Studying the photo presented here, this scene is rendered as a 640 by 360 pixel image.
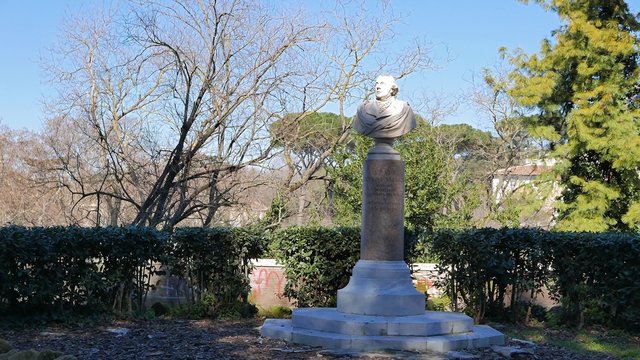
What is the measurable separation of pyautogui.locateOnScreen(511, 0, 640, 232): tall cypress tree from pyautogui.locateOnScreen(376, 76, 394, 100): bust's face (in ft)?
30.3

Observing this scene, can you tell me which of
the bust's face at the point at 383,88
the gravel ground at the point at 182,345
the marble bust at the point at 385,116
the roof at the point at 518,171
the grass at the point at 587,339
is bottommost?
the gravel ground at the point at 182,345

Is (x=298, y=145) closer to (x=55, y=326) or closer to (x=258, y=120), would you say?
(x=258, y=120)

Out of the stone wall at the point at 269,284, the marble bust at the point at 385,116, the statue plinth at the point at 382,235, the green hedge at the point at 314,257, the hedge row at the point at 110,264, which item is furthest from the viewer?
the stone wall at the point at 269,284

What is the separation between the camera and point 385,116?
9.77m

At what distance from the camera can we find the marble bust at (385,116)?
32.0ft

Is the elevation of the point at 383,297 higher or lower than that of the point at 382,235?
lower

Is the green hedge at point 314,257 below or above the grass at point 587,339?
above

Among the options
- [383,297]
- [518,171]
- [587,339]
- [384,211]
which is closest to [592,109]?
[587,339]

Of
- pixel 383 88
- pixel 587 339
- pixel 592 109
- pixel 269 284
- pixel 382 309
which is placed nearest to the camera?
pixel 382 309

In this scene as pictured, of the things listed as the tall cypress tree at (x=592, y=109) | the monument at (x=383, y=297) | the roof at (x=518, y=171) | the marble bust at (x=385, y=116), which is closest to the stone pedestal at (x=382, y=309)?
the monument at (x=383, y=297)

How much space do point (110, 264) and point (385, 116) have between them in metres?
5.38

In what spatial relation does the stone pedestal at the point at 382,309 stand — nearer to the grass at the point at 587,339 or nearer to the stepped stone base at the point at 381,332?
the stepped stone base at the point at 381,332

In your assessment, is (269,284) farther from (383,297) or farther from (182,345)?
(383,297)

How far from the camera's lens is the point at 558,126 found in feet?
63.7
